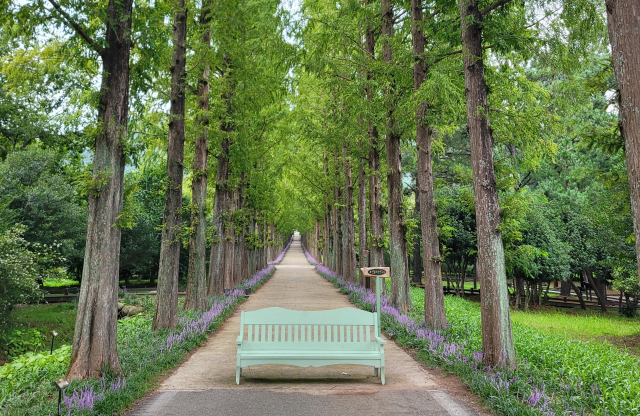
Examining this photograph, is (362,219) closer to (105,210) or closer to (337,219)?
(337,219)

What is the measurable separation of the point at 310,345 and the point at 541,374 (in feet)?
10.8

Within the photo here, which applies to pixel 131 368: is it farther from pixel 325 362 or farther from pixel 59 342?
pixel 59 342

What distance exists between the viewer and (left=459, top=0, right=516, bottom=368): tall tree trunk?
5758 mm

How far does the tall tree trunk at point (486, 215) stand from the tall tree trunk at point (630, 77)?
8.03 feet

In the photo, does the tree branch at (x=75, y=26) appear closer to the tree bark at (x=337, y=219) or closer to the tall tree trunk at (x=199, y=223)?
the tall tree trunk at (x=199, y=223)

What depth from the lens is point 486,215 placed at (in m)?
5.95

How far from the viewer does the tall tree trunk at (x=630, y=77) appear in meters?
3.37

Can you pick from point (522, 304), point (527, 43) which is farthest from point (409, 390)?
point (522, 304)

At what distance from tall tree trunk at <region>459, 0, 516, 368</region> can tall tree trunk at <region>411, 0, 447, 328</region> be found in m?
2.02

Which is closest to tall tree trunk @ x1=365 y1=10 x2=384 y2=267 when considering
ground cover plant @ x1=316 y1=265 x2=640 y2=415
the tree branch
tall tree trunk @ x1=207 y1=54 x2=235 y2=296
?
tall tree trunk @ x1=207 y1=54 x2=235 y2=296

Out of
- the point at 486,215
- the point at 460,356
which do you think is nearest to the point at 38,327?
the point at 460,356

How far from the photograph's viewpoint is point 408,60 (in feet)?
28.1

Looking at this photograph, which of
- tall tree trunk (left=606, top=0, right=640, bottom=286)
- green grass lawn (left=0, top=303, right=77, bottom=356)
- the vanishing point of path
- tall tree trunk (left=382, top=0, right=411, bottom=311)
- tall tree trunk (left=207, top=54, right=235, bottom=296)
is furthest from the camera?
tall tree trunk (left=207, top=54, right=235, bottom=296)

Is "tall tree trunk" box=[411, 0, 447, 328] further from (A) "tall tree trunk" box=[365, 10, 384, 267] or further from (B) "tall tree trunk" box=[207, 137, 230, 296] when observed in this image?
(B) "tall tree trunk" box=[207, 137, 230, 296]
